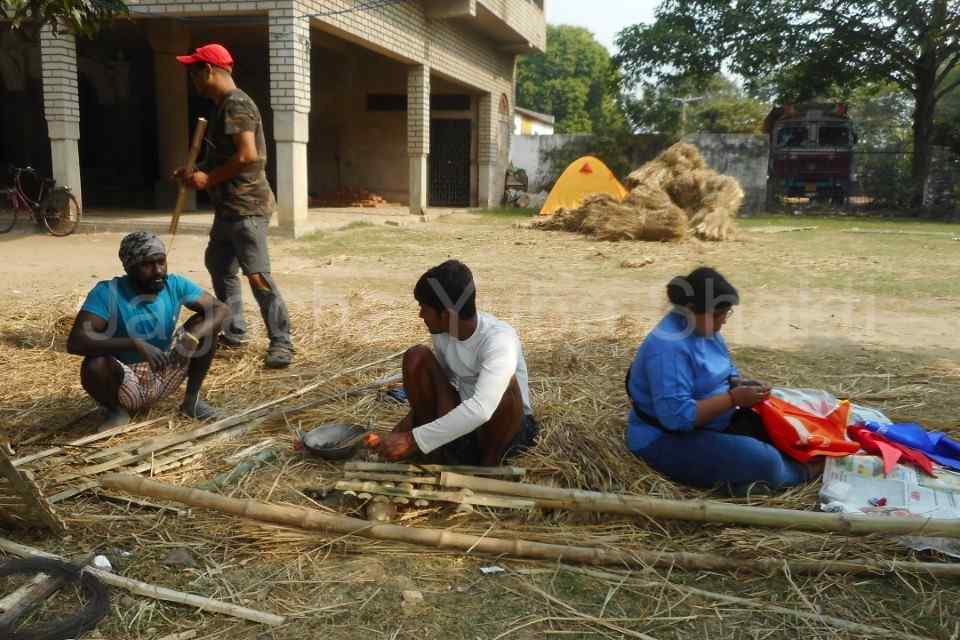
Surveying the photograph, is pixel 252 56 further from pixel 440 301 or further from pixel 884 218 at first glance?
pixel 440 301

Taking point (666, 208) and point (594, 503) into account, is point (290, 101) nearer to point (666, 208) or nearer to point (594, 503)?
point (666, 208)

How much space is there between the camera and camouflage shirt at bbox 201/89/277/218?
4578 millimetres

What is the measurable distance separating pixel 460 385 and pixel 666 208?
9.23 m

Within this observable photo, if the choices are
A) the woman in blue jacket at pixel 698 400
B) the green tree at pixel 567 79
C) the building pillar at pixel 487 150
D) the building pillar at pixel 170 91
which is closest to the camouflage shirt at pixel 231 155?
the woman in blue jacket at pixel 698 400

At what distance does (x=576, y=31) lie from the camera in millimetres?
65438

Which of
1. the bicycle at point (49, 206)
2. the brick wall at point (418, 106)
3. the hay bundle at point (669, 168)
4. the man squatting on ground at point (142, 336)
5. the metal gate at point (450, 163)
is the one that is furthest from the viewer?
the metal gate at point (450, 163)

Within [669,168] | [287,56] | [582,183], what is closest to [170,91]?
[287,56]

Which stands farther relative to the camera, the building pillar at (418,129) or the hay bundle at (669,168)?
Result: the building pillar at (418,129)

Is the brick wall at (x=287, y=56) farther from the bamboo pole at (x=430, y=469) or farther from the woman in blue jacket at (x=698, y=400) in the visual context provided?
the woman in blue jacket at (x=698, y=400)

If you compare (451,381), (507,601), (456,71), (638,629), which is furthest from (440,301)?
(456,71)

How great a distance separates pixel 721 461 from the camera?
290cm

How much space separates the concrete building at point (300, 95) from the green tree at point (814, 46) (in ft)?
11.5

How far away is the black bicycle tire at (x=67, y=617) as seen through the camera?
2053mm

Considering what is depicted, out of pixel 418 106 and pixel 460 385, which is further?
pixel 418 106
